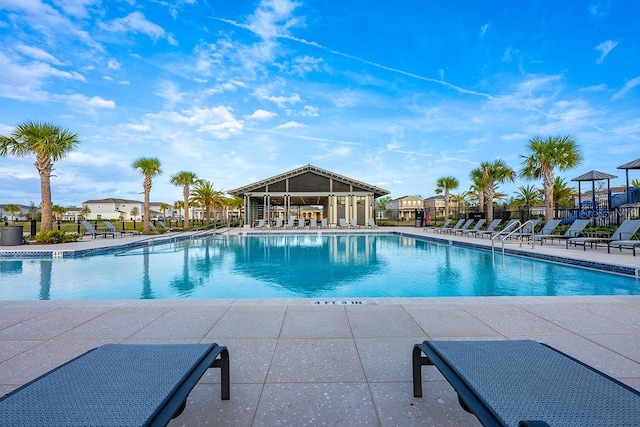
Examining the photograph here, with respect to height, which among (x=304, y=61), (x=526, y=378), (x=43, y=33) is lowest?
(x=526, y=378)

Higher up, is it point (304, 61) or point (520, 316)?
point (304, 61)

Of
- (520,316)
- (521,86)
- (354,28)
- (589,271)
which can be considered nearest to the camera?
(520,316)

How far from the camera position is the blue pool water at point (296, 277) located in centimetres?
612

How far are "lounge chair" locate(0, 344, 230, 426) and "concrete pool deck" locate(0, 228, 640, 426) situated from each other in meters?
0.42

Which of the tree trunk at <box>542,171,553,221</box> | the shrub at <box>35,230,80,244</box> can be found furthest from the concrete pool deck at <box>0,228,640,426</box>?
the tree trunk at <box>542,171,553,221</box>

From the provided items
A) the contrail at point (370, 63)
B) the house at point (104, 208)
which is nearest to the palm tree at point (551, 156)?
the contrail at point (370, 63)

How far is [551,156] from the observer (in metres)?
16.0

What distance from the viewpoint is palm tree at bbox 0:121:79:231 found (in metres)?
13.6

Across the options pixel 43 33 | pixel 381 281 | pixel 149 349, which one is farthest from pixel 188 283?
pixel 43 33

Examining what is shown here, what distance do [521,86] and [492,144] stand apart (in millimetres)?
6467

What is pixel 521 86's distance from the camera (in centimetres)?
1716

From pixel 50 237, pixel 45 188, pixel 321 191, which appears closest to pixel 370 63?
pixel 321 191

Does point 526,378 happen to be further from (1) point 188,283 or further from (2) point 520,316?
(1) point 188,283

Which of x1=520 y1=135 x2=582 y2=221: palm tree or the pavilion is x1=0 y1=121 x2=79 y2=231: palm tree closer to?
the pavilion
